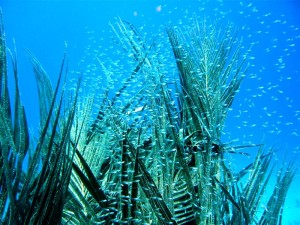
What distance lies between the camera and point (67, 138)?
31.4 inches

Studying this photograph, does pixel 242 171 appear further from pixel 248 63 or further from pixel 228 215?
pixel 248 63

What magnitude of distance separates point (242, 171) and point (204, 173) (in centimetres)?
77

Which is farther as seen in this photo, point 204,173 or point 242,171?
point 242,171

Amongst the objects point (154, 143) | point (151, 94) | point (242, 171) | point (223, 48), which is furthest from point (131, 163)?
point (223, 48)

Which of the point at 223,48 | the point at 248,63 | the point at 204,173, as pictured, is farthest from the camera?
the point at 248,63

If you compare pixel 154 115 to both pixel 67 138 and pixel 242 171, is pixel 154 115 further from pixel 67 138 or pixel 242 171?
pixel 242 171

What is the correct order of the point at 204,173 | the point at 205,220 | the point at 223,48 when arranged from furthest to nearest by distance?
1. the point at 223,48
2. the point at 204,173
3. the point at 205,220

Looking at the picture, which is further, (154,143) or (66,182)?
(154,143)

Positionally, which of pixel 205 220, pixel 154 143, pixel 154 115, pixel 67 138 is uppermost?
pixel 154 115

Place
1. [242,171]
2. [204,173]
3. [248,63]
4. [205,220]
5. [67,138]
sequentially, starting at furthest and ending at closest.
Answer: [248,63], [242,171], [204,173], [205,220], [67,138]

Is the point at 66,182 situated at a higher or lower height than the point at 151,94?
lower

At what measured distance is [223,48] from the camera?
2.14 metres

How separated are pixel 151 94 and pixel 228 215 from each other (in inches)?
23.9

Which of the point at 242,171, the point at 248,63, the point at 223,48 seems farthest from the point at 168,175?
the point at 248,63
